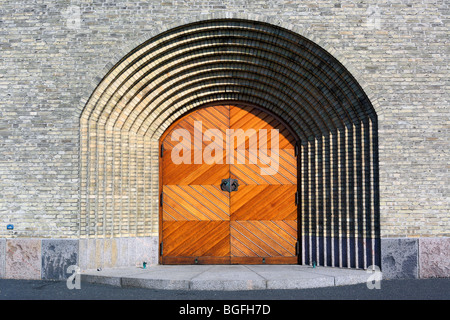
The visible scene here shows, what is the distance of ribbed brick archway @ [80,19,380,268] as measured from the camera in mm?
8438

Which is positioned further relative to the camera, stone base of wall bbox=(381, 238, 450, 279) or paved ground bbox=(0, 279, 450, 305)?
stone base of wall bbox=(381, 238, 450, 279)

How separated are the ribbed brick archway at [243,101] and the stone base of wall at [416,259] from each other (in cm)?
26

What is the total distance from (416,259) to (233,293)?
329 cm

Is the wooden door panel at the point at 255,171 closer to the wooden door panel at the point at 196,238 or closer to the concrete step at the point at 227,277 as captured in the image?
the wooden door panel at the point at 196,238

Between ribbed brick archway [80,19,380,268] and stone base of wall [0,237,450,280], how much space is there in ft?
0.84

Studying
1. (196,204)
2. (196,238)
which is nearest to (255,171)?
(196,204)

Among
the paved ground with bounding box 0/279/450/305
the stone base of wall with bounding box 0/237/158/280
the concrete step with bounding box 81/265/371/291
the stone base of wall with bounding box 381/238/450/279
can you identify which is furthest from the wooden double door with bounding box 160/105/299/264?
the paved ground with bounding box 0/279/450/305

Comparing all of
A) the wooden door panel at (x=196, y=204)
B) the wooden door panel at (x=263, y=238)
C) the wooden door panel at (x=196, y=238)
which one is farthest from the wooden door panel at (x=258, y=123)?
the wooden door panel at (x=196, y=238)

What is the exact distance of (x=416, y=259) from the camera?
8.02 metres

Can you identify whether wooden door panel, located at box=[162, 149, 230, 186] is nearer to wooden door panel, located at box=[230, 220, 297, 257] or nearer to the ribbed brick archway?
the ribbed brick archway

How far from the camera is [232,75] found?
9.24m

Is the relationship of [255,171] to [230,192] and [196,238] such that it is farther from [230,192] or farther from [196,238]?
[196,238]

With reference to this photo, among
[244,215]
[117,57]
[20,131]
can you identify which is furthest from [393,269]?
[20,131]

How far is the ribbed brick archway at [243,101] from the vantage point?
332 inches
